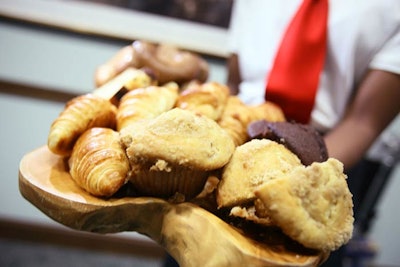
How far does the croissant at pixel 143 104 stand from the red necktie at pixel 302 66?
0.22 m

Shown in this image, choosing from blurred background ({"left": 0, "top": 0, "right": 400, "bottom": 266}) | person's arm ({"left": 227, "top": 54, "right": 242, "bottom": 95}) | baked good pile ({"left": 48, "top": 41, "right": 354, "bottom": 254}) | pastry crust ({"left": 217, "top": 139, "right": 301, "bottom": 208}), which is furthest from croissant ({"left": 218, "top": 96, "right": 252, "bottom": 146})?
blurred background ({"left": 0, "top": 0, "right": 400, "bottom": 266})

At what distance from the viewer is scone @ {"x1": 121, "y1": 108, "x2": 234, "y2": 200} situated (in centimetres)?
50

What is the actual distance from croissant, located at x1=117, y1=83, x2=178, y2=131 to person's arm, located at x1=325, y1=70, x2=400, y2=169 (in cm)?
29

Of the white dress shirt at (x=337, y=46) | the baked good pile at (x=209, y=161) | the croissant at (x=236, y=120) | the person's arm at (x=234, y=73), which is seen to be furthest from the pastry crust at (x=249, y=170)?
the person's arm at (x=234, y=73)

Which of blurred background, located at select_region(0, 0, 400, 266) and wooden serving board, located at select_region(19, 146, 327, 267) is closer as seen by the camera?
wooden serving board, located at select_region(19, 146, 327, 267)

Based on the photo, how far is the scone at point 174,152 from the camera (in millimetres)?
502

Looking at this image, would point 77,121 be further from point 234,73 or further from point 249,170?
point 234,73

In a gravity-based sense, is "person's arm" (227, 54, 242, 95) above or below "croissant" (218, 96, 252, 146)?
below

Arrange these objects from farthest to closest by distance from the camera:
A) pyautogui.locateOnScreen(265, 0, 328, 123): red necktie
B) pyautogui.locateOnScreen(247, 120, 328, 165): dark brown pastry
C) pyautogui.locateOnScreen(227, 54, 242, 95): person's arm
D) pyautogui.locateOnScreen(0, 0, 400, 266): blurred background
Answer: pyautogui.locateOnScreen(0, 0, 400, 266): blurred background → pyautogui.locateOnScreen(227, 54, 242, 95): person's arm → pyautogui.locateOnScreen(265, 0, 328, 123): red necktie → pyautogui.locateOnScreen(247, 120, 328, 165): dark brown pastry

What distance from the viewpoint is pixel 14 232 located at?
6.06 ft

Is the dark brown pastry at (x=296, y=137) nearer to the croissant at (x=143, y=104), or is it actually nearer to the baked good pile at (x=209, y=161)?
the baked good pile at (x=209, y=161)

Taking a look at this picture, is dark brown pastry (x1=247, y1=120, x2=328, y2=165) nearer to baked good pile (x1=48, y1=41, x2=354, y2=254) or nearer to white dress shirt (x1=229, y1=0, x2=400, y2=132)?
baked good pile (x1=48, y1=41, x2=354, y2=254)

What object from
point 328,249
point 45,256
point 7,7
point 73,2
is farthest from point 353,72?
point 45,256

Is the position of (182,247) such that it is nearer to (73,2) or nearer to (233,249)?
(233,249)
